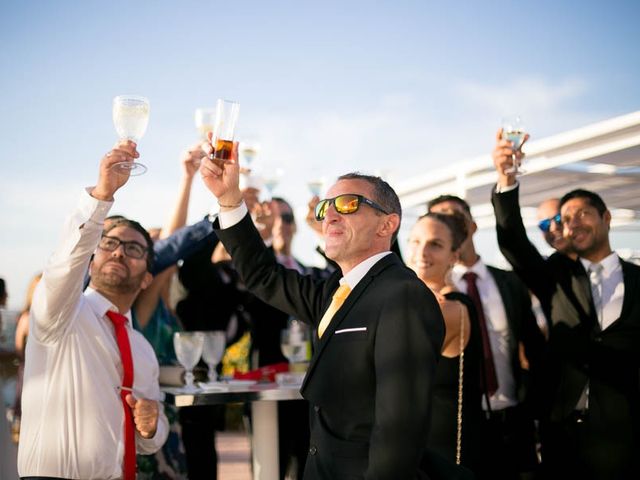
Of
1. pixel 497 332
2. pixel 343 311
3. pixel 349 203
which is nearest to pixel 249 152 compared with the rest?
pixel 497 332

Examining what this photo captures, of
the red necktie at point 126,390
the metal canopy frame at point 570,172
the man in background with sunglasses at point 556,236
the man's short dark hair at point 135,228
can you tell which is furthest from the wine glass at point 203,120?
the metal canopy frame at point 570,172

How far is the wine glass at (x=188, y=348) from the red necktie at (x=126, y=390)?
3.08ft

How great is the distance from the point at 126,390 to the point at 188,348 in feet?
3.66

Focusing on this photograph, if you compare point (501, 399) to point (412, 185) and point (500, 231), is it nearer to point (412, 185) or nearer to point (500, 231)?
point (500, 231)

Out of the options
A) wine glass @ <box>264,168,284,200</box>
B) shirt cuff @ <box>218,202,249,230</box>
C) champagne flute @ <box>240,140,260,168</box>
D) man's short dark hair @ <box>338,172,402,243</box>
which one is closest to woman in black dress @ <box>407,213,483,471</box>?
man's short dark hair @ <box>338,172,402,243</box>

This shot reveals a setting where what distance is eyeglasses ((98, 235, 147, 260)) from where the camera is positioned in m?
3.90

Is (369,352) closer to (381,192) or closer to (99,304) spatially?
(381,192)

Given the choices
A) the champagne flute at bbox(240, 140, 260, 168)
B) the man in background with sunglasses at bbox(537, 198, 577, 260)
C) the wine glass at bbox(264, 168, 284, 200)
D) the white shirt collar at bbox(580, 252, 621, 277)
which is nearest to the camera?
the white shirt collar at bbox(580, 252, 621, 277)

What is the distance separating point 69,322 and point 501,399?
10.1 feet

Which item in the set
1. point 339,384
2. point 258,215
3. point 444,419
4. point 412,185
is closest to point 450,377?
point 444,419

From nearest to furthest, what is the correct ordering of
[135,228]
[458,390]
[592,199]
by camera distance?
[458,390], [135,228], [592,199]

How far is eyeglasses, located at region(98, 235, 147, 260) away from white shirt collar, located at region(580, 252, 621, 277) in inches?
115

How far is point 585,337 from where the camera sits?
16.5 feet

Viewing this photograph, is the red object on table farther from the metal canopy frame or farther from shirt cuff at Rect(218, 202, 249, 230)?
the metal canopy frame
